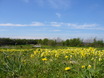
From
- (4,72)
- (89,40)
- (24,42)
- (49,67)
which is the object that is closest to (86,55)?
(49,67)

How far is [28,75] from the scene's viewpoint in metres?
2.82

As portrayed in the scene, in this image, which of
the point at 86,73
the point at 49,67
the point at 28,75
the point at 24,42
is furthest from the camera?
the point at 24,42

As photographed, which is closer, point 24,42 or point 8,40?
point 8,40

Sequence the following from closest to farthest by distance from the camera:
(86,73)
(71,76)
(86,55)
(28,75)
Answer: (86,73) → (71,76) → (28,75) → (86,55)

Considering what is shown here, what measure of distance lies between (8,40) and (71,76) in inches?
1070

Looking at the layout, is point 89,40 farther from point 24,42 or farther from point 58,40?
point 24,42

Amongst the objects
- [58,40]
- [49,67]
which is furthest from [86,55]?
[58,40]

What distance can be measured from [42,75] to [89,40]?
23945 millimetres

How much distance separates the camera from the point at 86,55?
14.6 feet

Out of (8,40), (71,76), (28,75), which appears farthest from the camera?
(8,40)

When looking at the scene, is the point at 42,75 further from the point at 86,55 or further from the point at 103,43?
the point at 103,43

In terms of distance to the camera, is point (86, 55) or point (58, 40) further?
point (58, 40)

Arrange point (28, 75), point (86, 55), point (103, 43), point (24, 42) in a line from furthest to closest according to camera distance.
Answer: point (24, 42) → point (103, 43) → point (86, 55) → point (28, 75)

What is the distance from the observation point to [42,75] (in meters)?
2.77
